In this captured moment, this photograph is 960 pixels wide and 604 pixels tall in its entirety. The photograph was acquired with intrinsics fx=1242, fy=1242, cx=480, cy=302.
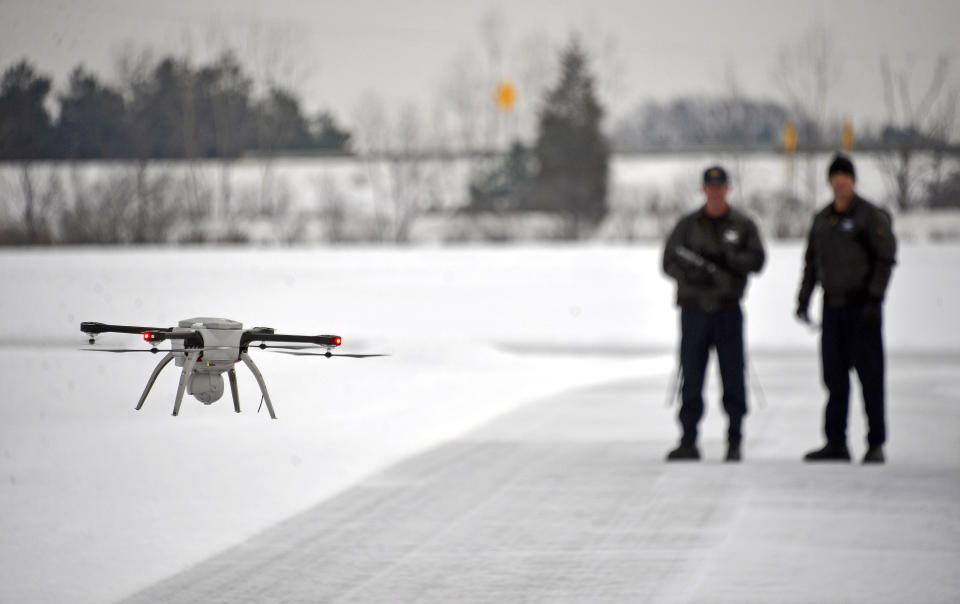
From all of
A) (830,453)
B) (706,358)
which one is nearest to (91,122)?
(706,358)

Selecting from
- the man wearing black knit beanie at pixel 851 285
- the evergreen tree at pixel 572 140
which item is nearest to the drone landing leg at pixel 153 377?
the man wearing black knit beanie at pixel 851 285

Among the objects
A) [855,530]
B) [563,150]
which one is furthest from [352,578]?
[563,150]

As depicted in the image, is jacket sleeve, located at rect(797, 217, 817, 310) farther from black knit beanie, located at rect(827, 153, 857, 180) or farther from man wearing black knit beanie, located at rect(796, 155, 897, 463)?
black knit beanie, located at rect(827, 153, 857, 180)

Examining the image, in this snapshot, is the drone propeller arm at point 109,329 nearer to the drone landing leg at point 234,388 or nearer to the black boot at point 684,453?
the drone landing leg at point 234,388

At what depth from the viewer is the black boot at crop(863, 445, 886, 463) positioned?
8195 millimetres

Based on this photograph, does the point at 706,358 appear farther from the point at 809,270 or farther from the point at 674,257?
the point at 809,270

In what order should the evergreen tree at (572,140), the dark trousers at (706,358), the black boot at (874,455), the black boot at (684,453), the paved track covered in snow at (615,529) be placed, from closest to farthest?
the paved track covered in snow at (615,529) < the dark trousers at (706,358) < the black boot at (874,455) < the black boot at (684,453) < the evergreen tree at (572,140)

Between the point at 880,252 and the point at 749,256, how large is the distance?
0.84 metres

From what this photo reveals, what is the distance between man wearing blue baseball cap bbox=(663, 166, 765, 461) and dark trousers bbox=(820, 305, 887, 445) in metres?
0.58

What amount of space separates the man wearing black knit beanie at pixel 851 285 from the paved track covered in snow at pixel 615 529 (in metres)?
0.51

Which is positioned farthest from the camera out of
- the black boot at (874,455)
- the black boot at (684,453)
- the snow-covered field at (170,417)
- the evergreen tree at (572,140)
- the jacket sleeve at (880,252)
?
the evergreen tree at (572,140)

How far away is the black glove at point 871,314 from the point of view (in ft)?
25.6

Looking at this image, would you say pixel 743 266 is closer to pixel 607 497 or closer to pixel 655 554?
pixel 607 497

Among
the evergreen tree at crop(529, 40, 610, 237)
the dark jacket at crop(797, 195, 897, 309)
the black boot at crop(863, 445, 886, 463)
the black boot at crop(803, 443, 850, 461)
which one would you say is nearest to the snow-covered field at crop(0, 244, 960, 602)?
the black boot at crop(803, 443, 850, 461)
